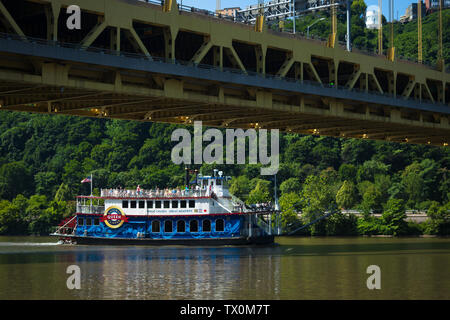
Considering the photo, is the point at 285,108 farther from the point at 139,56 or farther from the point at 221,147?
the point at 221,147

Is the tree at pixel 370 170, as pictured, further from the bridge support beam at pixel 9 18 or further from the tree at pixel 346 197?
the bridge support beam at pixel 9 18

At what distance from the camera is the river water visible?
28.2 meters

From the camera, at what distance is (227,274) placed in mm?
34812

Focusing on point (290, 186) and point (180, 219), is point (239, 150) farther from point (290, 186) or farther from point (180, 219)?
point (180, 219)

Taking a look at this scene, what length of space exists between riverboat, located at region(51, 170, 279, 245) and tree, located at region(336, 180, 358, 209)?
3151 centimetres

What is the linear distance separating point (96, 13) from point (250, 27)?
9925mm

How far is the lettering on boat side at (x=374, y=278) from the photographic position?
30.1m

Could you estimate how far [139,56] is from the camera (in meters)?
35.4

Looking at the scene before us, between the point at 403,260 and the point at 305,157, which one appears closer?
the point at 403,260

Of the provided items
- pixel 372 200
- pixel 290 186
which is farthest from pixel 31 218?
pixel 372 200

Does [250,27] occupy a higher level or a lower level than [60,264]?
higher
